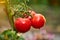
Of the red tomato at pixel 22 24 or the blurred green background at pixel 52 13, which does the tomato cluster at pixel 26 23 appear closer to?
the red tomato at pixel 22 24

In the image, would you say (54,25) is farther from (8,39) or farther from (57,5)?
(8,39)

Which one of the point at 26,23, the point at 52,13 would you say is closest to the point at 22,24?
the point at 26,23

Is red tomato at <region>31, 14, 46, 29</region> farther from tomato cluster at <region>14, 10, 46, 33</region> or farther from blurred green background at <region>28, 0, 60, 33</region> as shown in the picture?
blurred green background at <region>28, 0, 60, 33</region>

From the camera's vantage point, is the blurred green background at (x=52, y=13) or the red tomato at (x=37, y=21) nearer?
the red tomato at (x=37, y=21)

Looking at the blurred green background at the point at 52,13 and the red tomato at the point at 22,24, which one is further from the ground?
the red tomato at the point at 22,24

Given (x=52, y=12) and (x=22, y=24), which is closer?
(x=22, y=24)

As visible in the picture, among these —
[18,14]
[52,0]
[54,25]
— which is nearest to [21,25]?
[18,14]

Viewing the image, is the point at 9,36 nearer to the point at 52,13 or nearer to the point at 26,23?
the point at 26,23

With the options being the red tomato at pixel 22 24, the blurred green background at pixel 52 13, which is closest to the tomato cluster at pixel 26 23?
the red tomato at pixel 22 24
